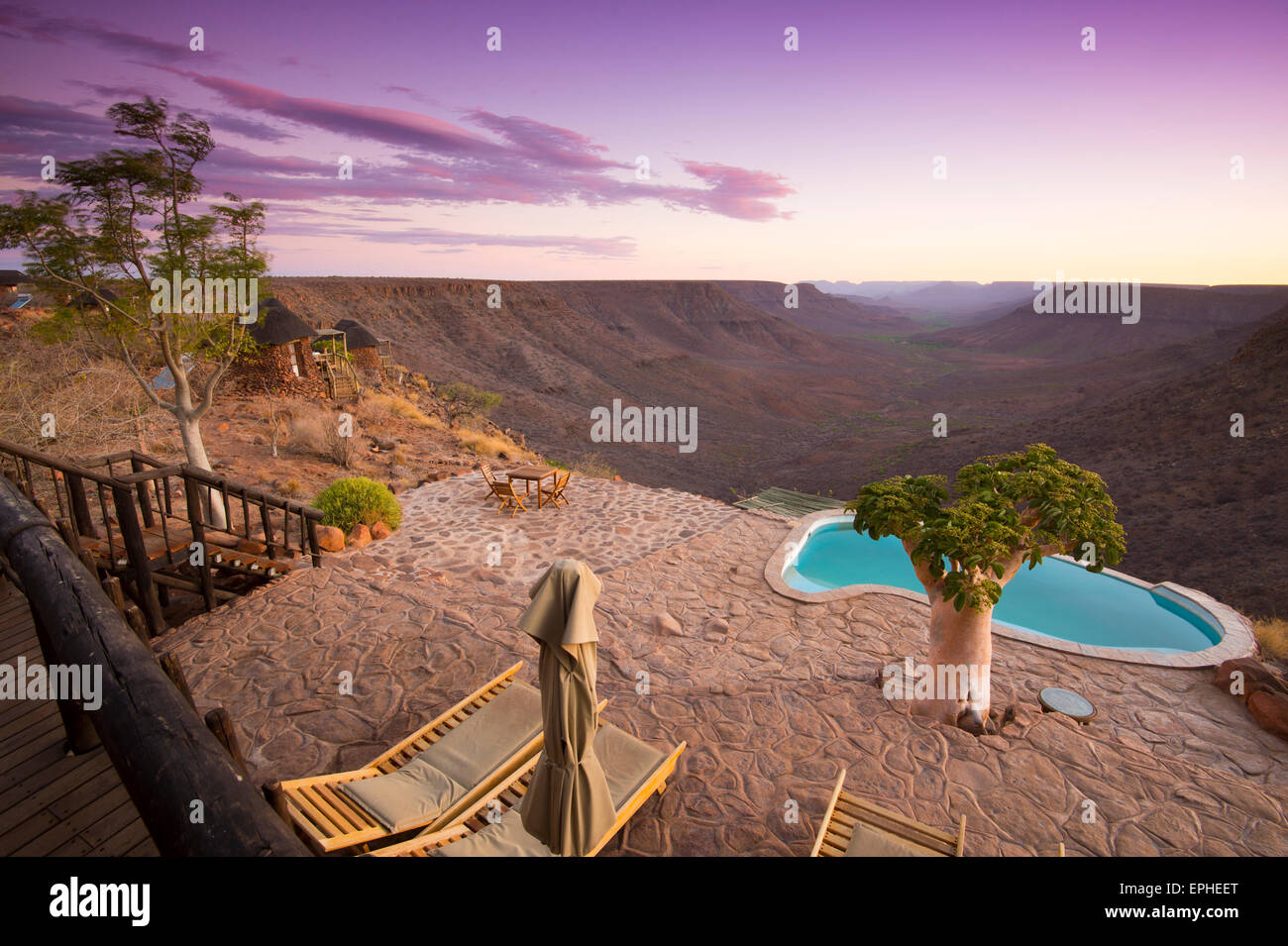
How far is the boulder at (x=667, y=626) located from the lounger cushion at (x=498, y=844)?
378 cm

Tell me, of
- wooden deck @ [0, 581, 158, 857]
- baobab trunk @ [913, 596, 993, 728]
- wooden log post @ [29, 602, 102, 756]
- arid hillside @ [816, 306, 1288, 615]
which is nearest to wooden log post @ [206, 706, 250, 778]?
wooden deck @ [0, 581, 158, 857]

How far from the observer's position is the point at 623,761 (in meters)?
4.46

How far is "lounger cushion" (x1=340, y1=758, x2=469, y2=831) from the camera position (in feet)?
12.3

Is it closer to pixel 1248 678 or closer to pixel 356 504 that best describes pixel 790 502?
pixel 1248 678

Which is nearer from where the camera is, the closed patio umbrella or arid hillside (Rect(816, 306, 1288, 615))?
the closed patio umbrella

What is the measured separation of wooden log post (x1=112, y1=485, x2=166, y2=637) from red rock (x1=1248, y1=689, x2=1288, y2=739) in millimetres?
11035

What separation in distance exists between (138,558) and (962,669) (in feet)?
26.5

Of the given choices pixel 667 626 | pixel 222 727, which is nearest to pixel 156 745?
pixel 222 727

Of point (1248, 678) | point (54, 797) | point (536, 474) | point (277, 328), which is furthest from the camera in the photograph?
point (277, 328)

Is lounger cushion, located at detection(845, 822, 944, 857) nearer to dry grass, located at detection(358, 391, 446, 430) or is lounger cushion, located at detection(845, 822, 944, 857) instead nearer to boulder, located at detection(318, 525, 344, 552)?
boulder, located at detection(318, 525, 344, 552)

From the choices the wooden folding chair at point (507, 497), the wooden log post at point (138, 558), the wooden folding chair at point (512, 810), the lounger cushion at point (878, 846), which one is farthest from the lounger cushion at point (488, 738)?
the wooden folding chair at point (507, 497)
